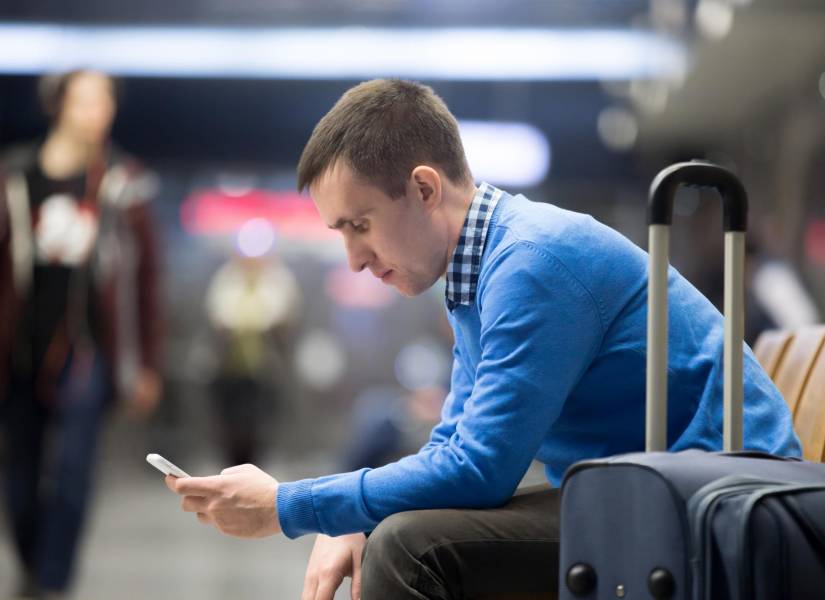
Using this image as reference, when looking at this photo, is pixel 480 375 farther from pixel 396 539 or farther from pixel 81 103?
pixel 81 103

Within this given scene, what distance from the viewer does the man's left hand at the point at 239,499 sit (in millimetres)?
1586

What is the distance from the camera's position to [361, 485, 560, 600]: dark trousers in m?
1.50

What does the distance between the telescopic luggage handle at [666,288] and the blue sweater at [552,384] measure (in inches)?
4.6

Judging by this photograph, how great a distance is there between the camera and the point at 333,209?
173cm

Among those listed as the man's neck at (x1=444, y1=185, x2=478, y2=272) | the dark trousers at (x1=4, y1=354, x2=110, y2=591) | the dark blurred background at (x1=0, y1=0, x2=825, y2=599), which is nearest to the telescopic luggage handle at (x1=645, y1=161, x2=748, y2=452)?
the man's neck at (x1=444, y1=185, x2=478, y2=272)

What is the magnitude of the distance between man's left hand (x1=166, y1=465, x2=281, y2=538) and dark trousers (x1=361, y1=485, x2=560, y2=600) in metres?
0.15

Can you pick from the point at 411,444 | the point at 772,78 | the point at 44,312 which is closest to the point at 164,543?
the point at 411,444

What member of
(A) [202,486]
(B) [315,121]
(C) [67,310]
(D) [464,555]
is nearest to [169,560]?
(C) [67,310]

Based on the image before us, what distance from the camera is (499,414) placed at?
4.96 ft

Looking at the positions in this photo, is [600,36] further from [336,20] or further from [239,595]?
[239,595]

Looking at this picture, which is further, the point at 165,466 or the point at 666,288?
the point at 165,466

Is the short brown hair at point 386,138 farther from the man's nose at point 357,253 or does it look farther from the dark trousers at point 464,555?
the dark trousers at point 464,555

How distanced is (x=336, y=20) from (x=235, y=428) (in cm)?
413

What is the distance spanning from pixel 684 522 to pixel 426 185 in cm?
66
